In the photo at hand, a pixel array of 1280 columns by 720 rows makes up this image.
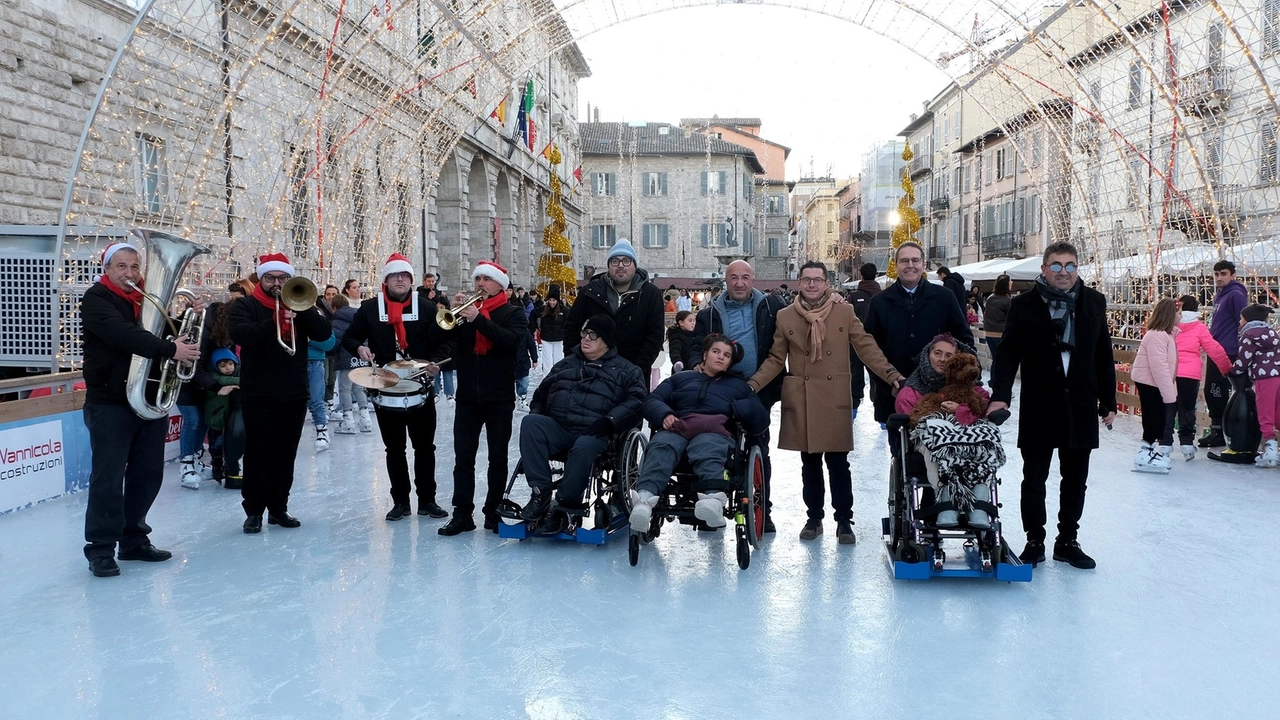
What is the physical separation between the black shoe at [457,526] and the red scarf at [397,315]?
3.85 feet

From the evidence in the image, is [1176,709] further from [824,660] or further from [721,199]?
[721,199]

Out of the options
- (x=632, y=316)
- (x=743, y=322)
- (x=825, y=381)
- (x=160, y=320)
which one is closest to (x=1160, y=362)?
(x=825, y=381)

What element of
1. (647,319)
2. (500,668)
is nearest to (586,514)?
(647,319)

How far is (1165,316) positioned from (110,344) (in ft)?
25.4

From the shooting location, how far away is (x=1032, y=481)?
528cm

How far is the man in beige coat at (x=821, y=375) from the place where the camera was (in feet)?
18.4

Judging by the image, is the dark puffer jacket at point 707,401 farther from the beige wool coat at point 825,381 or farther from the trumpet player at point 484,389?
the trumpet player at point 484,389

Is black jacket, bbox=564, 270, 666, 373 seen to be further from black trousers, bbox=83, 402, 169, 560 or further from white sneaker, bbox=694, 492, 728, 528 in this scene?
black trousers, bbox=83, 402, 169, 560

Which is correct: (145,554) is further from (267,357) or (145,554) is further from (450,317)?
(450,317)

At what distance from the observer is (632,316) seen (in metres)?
6.30

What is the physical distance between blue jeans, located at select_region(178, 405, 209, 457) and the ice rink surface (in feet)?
3.91

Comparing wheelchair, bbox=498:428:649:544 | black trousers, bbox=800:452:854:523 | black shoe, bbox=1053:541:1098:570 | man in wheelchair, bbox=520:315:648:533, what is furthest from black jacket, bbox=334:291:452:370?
black shoe, bbox=1053:541:1098:570

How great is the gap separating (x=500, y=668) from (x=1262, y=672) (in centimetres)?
305

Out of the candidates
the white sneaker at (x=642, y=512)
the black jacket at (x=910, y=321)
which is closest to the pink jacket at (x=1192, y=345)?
the black jacket at (x=910, y=321)
